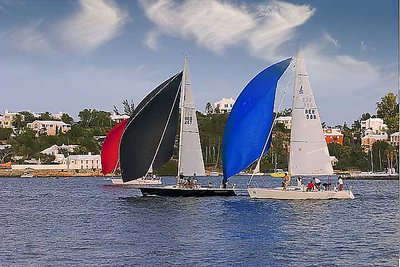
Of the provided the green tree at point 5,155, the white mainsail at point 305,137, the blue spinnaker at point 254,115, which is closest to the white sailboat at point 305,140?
the white mainsail at point 305,137

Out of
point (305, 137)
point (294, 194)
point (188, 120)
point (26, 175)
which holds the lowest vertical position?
point (294, 194)

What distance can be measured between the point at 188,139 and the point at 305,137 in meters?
8.42

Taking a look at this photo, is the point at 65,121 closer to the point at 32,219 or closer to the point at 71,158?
the point at 71,158

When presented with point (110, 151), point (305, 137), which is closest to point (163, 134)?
point (305, 137)

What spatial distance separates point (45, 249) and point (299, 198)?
17.8 meters

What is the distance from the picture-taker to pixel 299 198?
38.9 metres

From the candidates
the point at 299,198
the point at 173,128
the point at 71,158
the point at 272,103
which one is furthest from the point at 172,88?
the point at 71,158

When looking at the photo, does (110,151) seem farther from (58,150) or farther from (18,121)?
(18,121)

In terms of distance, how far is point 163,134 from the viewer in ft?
151

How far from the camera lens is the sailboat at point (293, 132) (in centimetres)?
3944

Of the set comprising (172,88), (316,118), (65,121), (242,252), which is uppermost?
(65,121)

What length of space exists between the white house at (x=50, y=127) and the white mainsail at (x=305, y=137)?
443 feet

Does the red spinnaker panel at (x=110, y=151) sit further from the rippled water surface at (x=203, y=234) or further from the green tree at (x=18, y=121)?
the green tree at (x=18, y=121)

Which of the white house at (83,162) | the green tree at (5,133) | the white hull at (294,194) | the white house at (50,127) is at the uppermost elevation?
the white house at (50,127)
